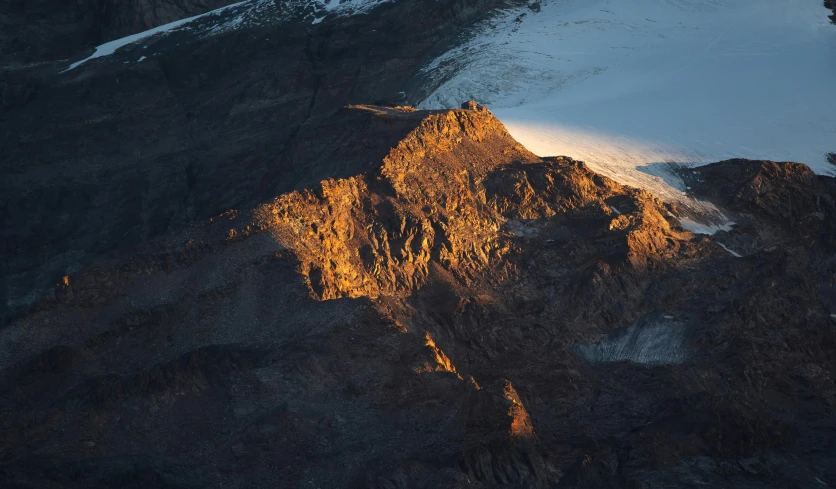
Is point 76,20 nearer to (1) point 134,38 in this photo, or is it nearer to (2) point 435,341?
(1) point 134,38

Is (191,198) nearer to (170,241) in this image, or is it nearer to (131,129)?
(131,129)

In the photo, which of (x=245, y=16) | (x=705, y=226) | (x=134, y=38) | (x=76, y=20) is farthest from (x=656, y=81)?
(x=76, y=20)

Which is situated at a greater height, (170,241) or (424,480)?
(170,241)

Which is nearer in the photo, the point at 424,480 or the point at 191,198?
the point at 424,480

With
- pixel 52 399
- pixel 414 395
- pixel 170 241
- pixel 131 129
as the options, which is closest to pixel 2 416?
pixel 52 399

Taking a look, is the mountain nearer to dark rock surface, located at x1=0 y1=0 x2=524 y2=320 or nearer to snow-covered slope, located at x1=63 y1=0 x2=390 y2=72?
dark rock surface, located at x1=0 y1=0 x2=524 y2=320

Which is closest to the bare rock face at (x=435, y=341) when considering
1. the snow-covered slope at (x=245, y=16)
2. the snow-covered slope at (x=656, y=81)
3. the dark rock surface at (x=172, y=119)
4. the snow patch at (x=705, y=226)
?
the snow patch at (x=705, y=226)

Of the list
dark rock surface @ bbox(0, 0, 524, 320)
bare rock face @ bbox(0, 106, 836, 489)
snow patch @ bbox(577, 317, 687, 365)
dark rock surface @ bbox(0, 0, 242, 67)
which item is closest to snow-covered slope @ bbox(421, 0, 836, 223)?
dark rock surface @ bbox(0, 0, 524, 320)
